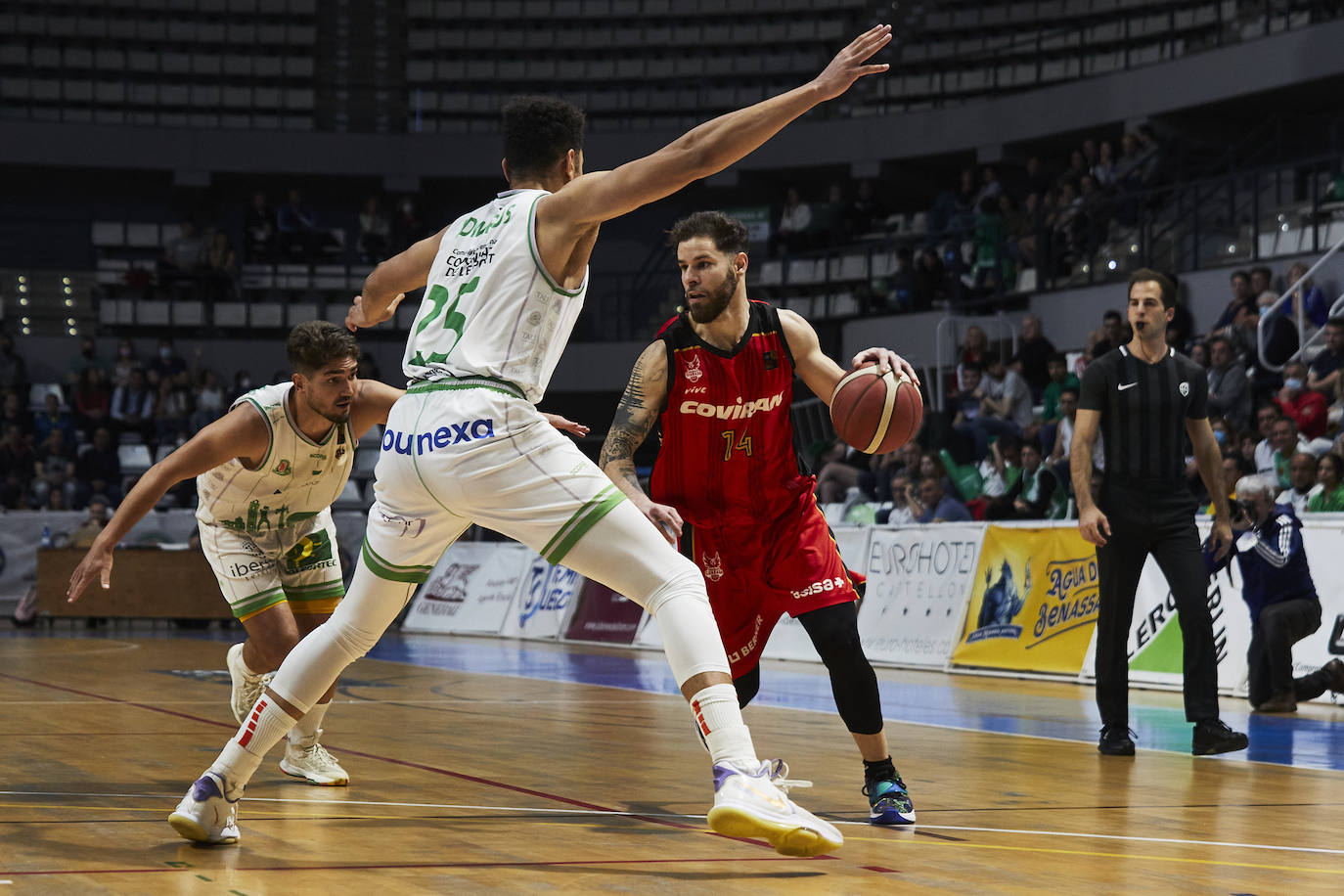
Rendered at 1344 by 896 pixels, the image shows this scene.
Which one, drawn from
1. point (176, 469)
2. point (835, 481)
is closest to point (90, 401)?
point (835, 481)

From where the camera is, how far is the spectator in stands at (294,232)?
81.9ft

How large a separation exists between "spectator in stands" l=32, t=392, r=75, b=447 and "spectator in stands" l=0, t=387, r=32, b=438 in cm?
9

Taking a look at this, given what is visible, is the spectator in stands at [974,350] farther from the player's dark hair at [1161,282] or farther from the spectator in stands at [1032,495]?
the player's dark hair at [1161,282]

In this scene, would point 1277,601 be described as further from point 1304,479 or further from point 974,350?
point 974,350

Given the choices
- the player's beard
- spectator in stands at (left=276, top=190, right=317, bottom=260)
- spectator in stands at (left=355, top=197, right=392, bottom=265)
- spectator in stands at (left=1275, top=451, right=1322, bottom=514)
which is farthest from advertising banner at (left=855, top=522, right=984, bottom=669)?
spectator in stands at (left=276, top=190, right=317, bottom=260)

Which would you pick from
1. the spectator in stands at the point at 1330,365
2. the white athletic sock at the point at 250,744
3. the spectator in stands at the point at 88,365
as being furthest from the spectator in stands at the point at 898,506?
the spectator in stands at the point at 88,365

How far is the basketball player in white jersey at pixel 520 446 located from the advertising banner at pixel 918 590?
27.5 ft

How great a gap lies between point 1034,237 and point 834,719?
11680mm

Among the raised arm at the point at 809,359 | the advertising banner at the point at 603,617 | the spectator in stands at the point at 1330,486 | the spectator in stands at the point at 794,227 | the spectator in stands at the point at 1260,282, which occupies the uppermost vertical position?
the spectator in stands at the point at 794,227

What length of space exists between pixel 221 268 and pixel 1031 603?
1676 cm

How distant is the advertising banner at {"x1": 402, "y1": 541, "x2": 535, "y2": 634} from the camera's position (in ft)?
55.2

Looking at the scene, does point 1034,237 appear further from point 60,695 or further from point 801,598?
point 801,598

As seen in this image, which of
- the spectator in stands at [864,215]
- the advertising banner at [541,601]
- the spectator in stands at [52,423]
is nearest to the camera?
the advertising banner at [541,601]

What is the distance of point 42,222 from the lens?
87.4ft
